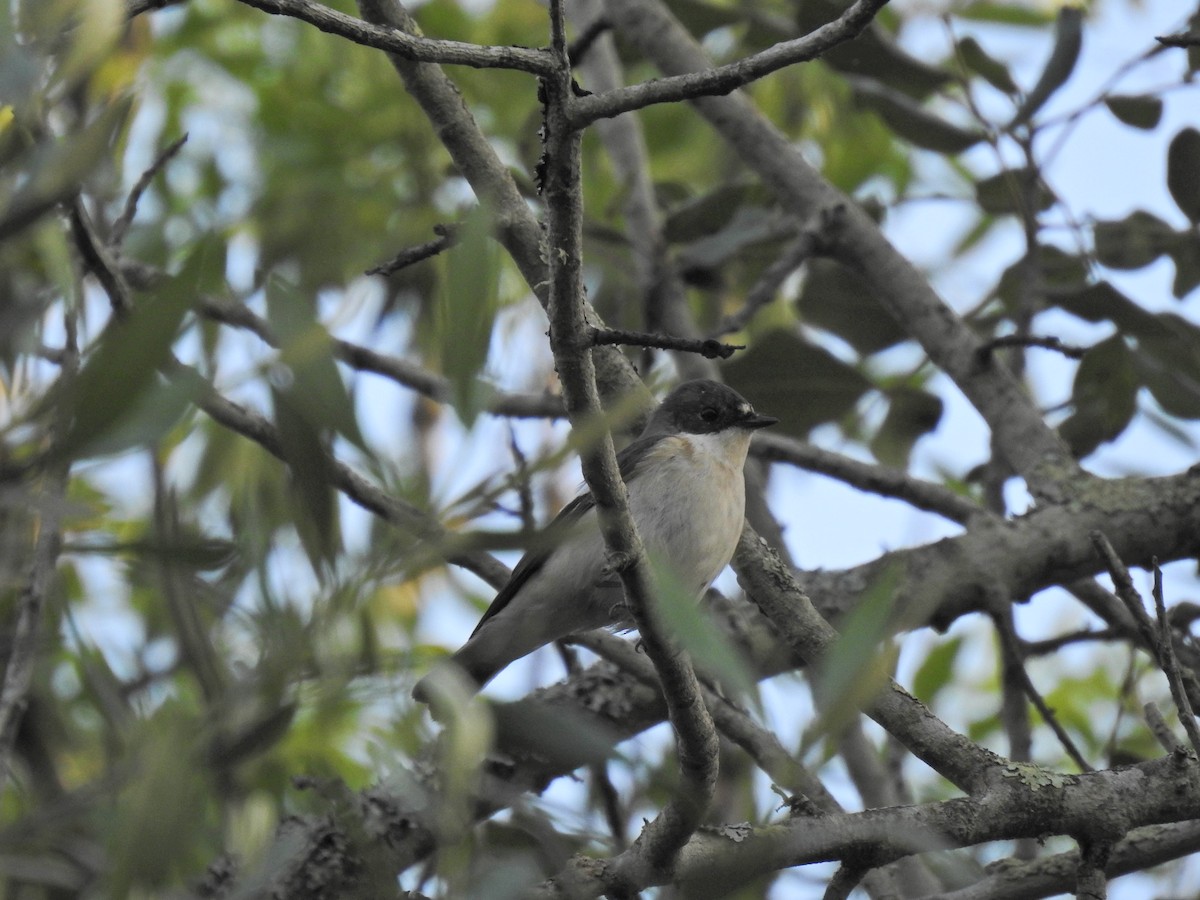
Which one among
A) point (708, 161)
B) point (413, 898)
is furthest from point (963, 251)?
point (413, 898)

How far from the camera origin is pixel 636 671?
153 inches

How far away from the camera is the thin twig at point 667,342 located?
197 centimetres

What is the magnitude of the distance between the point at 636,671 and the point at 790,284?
3.41 metres

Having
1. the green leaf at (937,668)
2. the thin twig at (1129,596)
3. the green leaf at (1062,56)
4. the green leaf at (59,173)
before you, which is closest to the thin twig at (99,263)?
the green leaf at (59,173)

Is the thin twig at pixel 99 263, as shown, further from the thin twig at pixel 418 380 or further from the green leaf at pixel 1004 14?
the green leaf at pixel 1004 14

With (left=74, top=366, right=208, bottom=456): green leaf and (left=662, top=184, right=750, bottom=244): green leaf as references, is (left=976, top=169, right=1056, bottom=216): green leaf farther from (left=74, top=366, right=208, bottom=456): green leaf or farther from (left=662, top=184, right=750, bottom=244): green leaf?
(left=74, top=366, right=208, bottom=456): green leaf

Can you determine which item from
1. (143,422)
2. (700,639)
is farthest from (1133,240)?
(143,422)

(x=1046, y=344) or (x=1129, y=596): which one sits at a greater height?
(x=1046, y=344)

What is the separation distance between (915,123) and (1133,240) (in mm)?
948

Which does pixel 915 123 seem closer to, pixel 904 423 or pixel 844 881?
pixel 904 423

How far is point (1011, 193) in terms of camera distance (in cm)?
488

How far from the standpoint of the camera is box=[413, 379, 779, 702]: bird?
4.21 metres

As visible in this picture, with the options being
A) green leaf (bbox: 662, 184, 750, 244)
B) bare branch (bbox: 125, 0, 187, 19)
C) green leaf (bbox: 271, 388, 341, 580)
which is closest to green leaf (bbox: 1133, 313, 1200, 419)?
green leaf (bbox: 662, 184, 750, 244)

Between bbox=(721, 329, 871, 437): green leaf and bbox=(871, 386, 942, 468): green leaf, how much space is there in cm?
23
